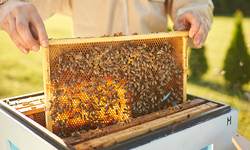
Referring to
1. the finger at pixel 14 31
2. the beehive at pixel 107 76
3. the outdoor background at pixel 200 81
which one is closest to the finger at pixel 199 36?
the beehive at pixel 107 76

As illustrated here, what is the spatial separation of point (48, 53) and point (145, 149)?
1064 millimetres

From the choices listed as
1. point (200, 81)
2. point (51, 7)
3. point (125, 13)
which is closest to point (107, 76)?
point (125, 13)

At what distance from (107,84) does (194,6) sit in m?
1.57

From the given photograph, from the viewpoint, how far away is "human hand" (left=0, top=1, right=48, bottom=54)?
59.0 inches

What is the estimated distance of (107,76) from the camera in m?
2.00

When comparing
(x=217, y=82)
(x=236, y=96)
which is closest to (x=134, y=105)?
(x=236, y=96)

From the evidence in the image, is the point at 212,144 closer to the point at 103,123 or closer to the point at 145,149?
the point at 145,149

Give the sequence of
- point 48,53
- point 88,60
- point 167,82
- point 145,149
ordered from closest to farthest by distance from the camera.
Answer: point 145,149 → point 48,53 → point 88,60 → point 167,82

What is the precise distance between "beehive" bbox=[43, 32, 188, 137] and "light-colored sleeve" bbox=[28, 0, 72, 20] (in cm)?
118

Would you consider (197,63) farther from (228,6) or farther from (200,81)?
(228,6)

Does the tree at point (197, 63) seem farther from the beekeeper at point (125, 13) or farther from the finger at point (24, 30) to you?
the finger at point (24, 30)

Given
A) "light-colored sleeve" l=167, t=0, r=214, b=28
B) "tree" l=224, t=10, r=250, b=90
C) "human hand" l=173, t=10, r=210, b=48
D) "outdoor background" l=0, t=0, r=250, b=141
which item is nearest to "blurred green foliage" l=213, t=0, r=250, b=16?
"outdoor background" l=0, t=0, r=250, b=141

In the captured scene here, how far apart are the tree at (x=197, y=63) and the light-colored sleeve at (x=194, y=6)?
4998mm

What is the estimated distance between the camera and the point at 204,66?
795cm
